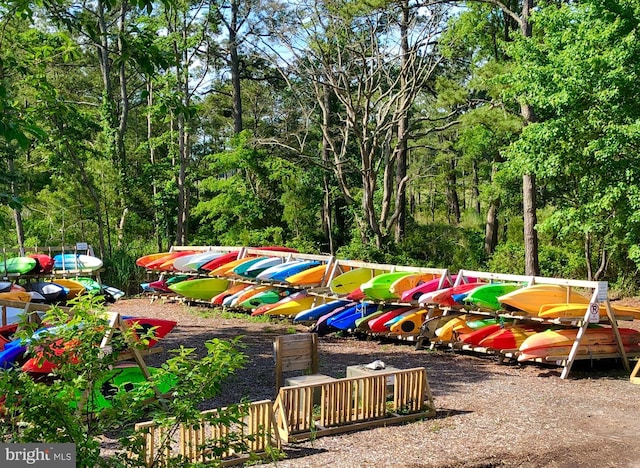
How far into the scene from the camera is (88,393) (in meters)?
3.57

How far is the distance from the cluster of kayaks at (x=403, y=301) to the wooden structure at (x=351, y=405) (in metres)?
2.51

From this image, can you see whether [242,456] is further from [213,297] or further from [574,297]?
[213,297]

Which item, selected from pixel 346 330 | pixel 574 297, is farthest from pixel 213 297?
pixel 574 297

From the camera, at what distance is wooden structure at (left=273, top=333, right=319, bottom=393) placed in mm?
7496

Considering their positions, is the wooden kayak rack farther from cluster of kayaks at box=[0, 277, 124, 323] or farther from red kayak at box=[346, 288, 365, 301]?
cluster of kayaks at box=[0, 277, 124, 323]

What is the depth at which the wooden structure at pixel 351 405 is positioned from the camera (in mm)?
6336

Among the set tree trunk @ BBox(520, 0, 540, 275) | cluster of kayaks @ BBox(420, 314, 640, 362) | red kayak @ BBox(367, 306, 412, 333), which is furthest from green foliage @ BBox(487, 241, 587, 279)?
cluster of kayaks @ BBox(420, 314, 640, 362)

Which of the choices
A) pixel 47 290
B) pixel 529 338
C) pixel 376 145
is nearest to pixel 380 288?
pixel 529 338

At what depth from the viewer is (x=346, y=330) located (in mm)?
12016

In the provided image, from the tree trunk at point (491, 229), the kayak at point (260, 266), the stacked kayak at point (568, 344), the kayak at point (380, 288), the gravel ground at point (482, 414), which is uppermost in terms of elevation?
the tree trunk at point (491, 229)

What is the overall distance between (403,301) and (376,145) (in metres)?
9.96

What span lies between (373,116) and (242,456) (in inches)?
725

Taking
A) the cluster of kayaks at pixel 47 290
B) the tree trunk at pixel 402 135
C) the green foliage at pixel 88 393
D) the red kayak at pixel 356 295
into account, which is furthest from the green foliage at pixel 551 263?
the green foliage at pixel 88 393

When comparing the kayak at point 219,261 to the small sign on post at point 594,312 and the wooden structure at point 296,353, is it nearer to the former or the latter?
the wooden structure at point 296,353
